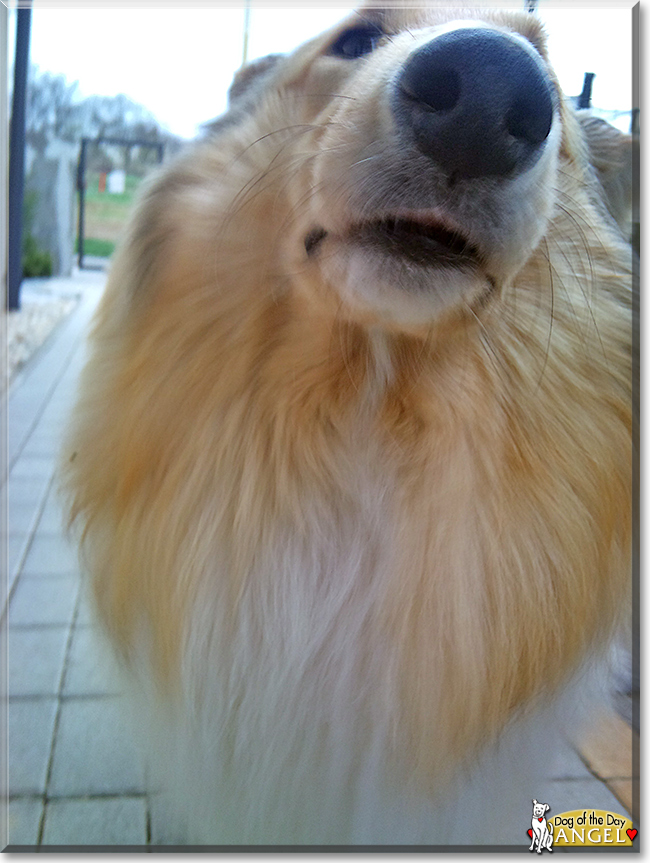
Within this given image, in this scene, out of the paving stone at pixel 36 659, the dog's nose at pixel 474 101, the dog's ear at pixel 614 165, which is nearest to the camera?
the dog's nose at pixel 474 101

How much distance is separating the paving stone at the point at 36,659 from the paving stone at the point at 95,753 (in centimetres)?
8

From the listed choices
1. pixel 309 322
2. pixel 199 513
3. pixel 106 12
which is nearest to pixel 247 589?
pixel 199 513

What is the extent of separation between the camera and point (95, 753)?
4.35 feet

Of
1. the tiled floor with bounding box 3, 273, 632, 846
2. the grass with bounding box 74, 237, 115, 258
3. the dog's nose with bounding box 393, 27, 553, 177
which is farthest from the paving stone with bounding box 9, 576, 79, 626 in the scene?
the dog's nose with bounding box 393, 27, 553, 177

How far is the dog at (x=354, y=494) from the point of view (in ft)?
3.09

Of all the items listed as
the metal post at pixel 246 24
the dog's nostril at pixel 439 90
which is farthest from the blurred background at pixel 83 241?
the dog's nostril at pixel 439 90

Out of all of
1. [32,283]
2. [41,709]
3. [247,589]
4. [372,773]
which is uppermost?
[32,283]

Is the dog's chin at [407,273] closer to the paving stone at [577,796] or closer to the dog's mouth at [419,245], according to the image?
the dog's mouth at [419,245]

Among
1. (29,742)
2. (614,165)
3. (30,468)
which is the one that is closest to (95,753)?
(29,742)

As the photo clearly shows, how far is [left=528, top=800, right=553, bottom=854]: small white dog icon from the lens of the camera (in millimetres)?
990

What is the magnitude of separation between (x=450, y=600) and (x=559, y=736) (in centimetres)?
33

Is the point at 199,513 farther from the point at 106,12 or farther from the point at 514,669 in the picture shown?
the point at 106,12

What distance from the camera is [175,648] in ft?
3.35

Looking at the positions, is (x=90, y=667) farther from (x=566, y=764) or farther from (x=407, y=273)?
(x=407, y=273)
